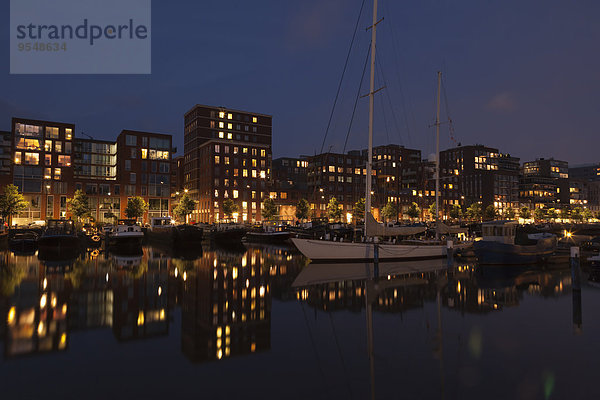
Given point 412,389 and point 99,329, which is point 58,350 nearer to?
point 99,329

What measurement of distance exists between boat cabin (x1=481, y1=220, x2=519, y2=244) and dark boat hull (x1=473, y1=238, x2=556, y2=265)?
3.64ft

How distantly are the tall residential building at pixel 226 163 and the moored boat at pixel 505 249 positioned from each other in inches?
3722

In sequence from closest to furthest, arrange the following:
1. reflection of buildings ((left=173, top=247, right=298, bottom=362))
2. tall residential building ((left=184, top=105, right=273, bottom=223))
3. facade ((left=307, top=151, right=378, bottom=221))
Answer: reflection of buildings ((left=173, top=247, right=298, bottom=362)) → tall residential building ((left=184, top=105, right=273, bottom=223)) → facade ((left=307, top=151, right=378, bottom=221))

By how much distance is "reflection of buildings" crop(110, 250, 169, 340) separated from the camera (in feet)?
52.2

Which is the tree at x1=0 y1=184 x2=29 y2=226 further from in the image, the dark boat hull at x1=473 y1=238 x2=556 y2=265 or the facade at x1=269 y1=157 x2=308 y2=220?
the dark boat hull at x1=473 y1=238 x2=556 y2=265

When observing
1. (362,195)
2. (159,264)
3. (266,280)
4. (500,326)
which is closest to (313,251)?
(266,280)

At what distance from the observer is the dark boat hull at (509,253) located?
36.2 meters

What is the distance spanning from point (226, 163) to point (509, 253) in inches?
4284

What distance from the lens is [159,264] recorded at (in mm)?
38562

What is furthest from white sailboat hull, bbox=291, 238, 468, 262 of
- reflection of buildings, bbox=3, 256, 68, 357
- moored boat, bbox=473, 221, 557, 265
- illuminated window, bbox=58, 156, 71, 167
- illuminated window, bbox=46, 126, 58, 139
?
illuminated window, bbox=46, 126, 58, 139

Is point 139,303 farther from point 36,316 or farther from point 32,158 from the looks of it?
point 32,158

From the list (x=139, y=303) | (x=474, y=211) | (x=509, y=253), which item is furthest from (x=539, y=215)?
(x=139, y=303)

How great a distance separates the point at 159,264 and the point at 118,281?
37.0 ft

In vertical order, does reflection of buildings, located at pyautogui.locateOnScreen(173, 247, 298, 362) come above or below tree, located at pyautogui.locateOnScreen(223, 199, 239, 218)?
below
